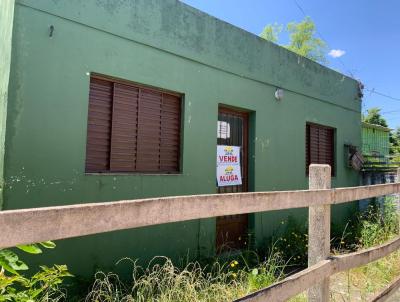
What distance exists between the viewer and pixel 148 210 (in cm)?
155

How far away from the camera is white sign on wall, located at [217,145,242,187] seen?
6209 mm

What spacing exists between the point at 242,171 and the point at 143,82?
2.66 meters

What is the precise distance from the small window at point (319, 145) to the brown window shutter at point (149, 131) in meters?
4.27

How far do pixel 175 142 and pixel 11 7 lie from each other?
2.73 metres

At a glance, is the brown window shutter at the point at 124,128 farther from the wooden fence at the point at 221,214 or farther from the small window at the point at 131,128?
the wooden fence at the point at 221,214

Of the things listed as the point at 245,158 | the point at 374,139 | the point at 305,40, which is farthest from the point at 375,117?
the point at 245,158

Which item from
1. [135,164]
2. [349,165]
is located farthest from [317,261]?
[349,165]

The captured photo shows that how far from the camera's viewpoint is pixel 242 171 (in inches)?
265

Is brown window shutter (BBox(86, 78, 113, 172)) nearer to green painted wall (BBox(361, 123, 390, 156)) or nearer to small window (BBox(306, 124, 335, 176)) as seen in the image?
small window (BBox(306, 124, 335, 176))

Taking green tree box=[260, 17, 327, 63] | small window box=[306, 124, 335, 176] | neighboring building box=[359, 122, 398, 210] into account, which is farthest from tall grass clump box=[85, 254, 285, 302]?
green tree box=[260, 17, 327, 63]

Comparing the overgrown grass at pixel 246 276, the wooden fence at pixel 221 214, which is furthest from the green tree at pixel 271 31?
the wooden fence at pixel 221 214

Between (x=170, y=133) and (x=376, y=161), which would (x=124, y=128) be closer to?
(x=170, y=133)

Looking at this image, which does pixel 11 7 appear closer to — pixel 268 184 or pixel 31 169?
pixel 31 169

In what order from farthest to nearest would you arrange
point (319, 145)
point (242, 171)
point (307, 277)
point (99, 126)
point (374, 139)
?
point (374, 139)
point (319, 145)
point (242, 171)
point (99, 126)
point (307, 277)
